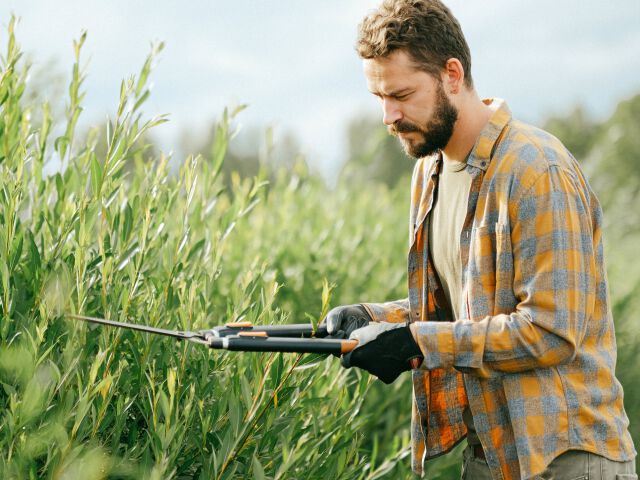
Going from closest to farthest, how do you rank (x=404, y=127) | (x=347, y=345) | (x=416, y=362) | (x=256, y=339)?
(x=256, y=339)
(x=347, y=345)
(x=416, y=362)
(x=404, y=127)

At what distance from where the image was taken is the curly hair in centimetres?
311

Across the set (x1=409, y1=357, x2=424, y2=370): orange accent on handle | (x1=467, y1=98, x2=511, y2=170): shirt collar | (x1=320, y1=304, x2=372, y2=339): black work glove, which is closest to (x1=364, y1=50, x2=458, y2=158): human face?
(x1=467, y1=98, x2=511, y2=170): shirt collar

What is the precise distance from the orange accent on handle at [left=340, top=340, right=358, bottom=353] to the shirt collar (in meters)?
0.71

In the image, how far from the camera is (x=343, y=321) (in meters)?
3.17

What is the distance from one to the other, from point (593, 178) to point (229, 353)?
8.29m

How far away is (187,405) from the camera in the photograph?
8.86ft

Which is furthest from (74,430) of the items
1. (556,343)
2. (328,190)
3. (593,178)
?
(593,178)

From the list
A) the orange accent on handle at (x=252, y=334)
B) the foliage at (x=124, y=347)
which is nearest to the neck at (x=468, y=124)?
the foliage at (x=124, y=347)

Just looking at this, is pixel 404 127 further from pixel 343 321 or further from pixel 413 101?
pixel 343 321

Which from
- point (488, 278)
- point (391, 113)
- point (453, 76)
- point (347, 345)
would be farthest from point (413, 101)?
point (347, 345)

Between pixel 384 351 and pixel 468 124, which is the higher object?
pixel 468 124

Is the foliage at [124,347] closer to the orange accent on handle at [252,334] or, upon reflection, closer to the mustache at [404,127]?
the orange accent on handle at [252,334]

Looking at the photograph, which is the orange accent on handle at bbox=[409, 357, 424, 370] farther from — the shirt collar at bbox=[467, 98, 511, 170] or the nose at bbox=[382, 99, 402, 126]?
the nose at bbox=[382, 99, 402, 126]

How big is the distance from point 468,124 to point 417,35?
1.11 feet
